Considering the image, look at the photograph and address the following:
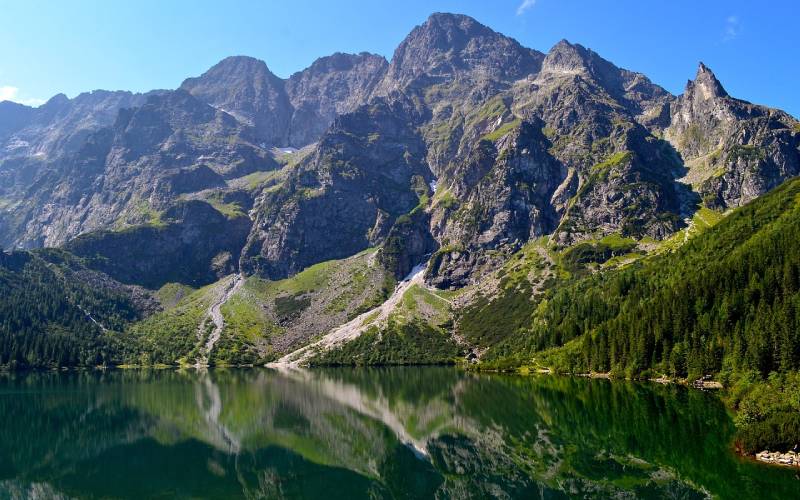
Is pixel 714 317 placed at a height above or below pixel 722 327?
above

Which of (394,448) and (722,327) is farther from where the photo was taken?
(722,327)

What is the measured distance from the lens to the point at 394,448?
6894 cm

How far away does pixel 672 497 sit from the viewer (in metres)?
40.9

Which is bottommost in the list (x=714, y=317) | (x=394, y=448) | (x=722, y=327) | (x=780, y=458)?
(x=394, y=448)

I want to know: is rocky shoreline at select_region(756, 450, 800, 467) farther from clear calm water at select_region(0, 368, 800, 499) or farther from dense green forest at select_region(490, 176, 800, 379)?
dense green forest at select_region(490, 176, 800, 379)

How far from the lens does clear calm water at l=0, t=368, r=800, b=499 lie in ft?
156

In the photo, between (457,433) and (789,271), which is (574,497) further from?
(789,271)

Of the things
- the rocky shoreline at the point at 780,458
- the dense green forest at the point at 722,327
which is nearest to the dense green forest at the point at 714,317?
the dense green forest at the point at 722,327

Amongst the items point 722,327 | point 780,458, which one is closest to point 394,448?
point 780,458

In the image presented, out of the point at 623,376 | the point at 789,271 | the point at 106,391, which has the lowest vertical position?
the point at 106,391

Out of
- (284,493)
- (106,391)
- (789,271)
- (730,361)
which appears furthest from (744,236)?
(106,391)

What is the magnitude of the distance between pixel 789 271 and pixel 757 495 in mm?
94937

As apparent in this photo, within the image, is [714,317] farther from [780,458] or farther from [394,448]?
[394,448]

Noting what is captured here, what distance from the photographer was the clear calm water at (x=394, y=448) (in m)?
47.5
